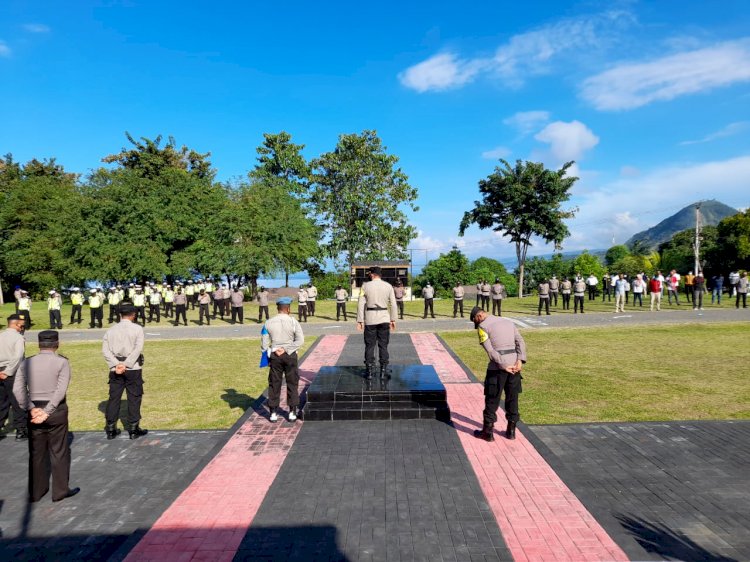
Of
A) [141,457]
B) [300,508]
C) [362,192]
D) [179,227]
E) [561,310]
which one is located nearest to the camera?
[300,508]

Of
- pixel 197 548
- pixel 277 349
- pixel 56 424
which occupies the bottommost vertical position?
pixel 197 548

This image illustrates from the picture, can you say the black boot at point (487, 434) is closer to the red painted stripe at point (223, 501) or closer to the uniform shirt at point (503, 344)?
the uniform shirt at point (503, 344)

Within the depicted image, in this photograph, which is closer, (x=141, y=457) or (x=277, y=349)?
(x=141, y=457)

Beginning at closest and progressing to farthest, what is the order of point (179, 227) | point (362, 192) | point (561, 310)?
1. point (561, 310)
2. point (179, 227)
3. point (362, 192)

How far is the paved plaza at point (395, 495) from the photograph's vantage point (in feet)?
13.5

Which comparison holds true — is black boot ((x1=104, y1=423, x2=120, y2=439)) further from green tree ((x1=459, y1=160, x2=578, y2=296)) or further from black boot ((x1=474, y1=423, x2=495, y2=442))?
green tree ((x1=459, y1=160, x2=578, y2=296))

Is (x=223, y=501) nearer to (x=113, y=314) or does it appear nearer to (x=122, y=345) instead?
(x=122, y=345)

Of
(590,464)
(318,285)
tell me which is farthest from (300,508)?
(318,285)

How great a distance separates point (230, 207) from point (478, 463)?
100 feet

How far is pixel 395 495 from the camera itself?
4988 mm

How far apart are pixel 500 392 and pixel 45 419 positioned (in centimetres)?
550

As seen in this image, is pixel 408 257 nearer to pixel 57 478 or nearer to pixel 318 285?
pixel 318 285

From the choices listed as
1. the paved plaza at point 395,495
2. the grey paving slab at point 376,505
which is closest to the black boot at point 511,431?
the paved plaza at point 395,495

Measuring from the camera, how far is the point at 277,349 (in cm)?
729
